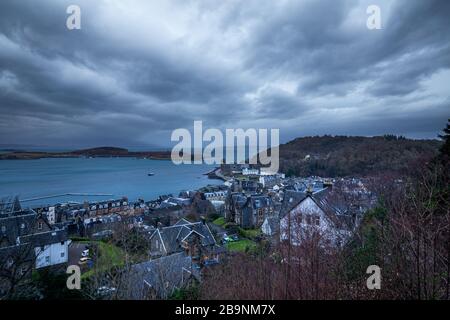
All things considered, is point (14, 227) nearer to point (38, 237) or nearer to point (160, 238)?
point (38, 237)

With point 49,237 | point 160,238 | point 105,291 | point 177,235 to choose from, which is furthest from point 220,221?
point 105,291

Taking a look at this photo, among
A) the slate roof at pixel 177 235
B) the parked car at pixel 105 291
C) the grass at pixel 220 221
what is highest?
the parked car at pixel 105 291

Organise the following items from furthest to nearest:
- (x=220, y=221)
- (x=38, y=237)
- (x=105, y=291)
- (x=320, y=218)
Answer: (x=220, y=221) < (x=38, y=237) < (x=320, y=218) < (x=105, y=291)

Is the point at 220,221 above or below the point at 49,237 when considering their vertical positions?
below

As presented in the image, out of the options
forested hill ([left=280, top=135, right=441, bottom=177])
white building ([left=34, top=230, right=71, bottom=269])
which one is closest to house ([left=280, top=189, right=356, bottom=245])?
white building ([left=34, top=230, right=71, bottom=269])

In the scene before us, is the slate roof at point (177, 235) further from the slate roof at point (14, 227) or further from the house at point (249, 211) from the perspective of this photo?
the house at point (249, 211)

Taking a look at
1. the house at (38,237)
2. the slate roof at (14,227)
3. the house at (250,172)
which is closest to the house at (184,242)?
the house at (38,237)

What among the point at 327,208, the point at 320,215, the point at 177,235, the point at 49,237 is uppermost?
the point at 327,208
